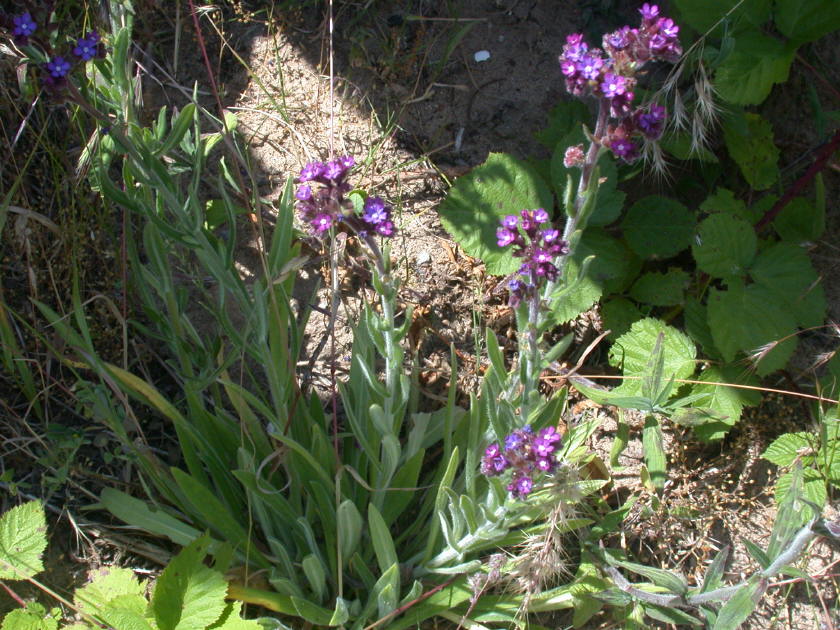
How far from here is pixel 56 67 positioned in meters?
2.07

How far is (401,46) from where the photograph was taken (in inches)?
155

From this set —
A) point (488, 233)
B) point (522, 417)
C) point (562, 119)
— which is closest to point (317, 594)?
point (522, 417)

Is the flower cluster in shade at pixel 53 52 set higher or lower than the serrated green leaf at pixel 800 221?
higher

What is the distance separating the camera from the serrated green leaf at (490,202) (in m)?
3.30

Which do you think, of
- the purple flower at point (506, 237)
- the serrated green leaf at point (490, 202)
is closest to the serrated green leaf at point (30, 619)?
the purple flower at point (506, 237)

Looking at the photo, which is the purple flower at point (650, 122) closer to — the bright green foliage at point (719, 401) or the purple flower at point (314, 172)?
the purple flower at point (314, 172)

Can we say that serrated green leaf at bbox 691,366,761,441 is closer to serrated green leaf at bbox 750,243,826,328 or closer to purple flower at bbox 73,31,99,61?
serrated green leaf at bbox 750,243,826,328

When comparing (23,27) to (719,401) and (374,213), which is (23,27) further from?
(719,401)

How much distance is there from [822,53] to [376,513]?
9.87 ft

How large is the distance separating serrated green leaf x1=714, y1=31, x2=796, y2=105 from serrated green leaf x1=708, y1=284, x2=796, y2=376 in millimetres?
787

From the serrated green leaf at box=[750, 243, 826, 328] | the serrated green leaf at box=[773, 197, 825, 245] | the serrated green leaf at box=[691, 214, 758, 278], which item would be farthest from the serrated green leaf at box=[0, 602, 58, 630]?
the serrated green leaf at box=[773, 197, 825, 245]

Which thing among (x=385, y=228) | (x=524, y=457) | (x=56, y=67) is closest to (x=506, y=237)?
(x=385, y=228)

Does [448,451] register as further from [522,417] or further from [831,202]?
[831,202]

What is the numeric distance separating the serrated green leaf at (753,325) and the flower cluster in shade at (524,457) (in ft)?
4.35
